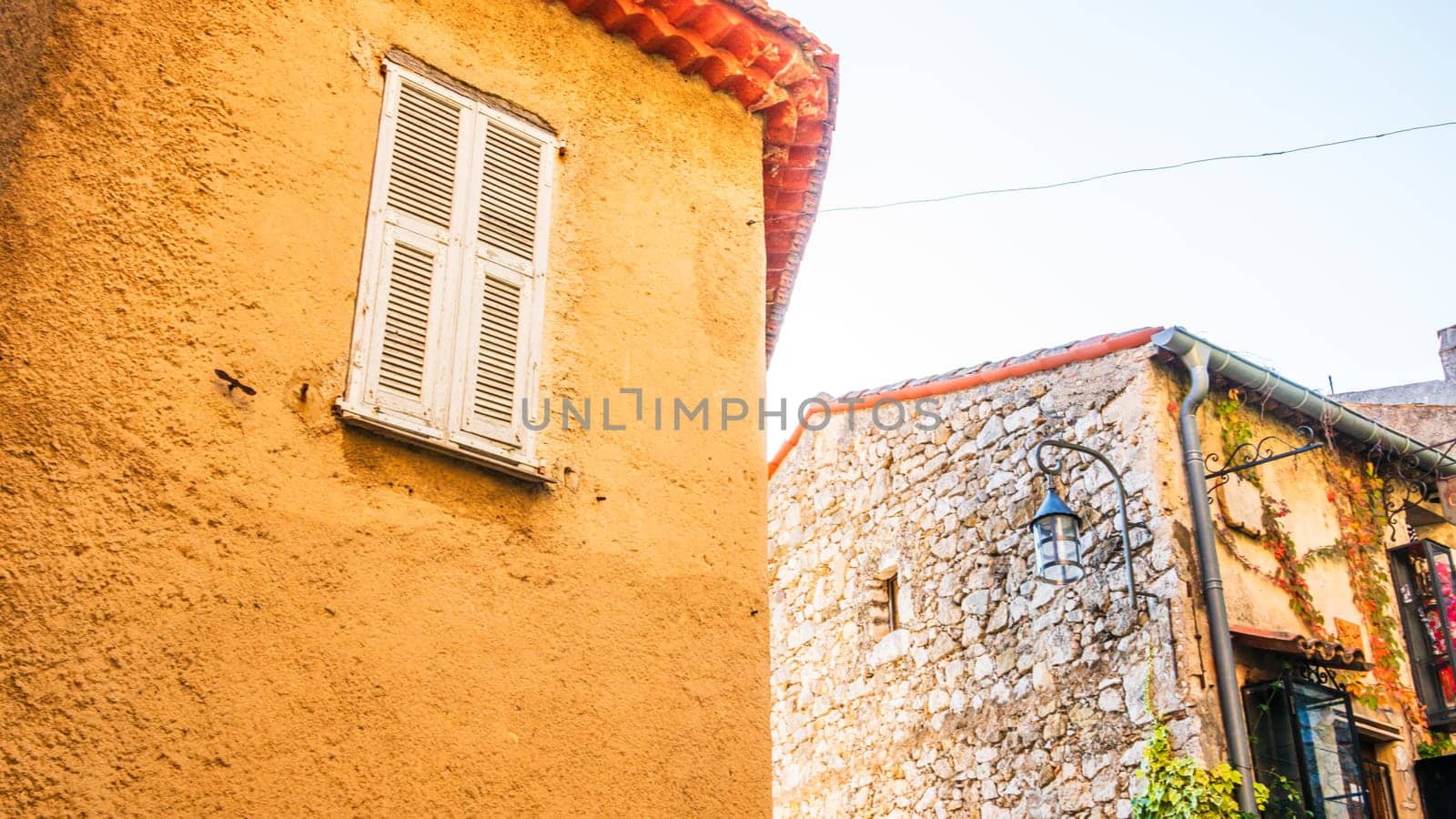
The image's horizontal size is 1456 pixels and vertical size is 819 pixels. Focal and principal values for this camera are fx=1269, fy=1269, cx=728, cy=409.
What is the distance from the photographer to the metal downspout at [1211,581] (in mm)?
7848

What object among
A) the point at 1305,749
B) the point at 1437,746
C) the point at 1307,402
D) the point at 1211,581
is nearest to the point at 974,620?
the point at 1211,581

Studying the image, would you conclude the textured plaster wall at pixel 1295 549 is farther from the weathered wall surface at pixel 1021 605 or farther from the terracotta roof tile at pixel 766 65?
the terracotta roof tile at pixel 766 65

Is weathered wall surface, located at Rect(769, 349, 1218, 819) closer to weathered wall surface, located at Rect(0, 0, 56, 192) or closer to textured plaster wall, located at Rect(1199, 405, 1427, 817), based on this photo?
textured plaster wall, located at Rect(1199, 405, 1427, 817)

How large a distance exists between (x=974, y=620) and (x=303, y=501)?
6824mm

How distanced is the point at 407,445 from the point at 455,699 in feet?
2.90

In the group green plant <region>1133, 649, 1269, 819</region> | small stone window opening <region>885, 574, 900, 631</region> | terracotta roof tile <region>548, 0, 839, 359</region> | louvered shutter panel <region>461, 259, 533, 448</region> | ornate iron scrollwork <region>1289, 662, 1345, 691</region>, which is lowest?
green plant <region>1133, 649, 1269, 819</region>

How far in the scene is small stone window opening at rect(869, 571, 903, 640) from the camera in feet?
35.4

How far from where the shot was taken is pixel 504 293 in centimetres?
487

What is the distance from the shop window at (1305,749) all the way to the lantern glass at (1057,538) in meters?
1.42

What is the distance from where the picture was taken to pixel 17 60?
398cm

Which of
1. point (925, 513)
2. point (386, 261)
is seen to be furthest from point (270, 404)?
point (925, 513)

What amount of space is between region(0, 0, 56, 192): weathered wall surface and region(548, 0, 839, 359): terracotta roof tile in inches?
86.5

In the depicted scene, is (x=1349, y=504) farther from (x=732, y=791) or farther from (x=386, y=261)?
(x=386, y=261)

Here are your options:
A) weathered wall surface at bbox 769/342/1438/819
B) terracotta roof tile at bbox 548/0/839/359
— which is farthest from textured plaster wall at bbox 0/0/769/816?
weathered wall surface at bbox 769/342/1438/819
